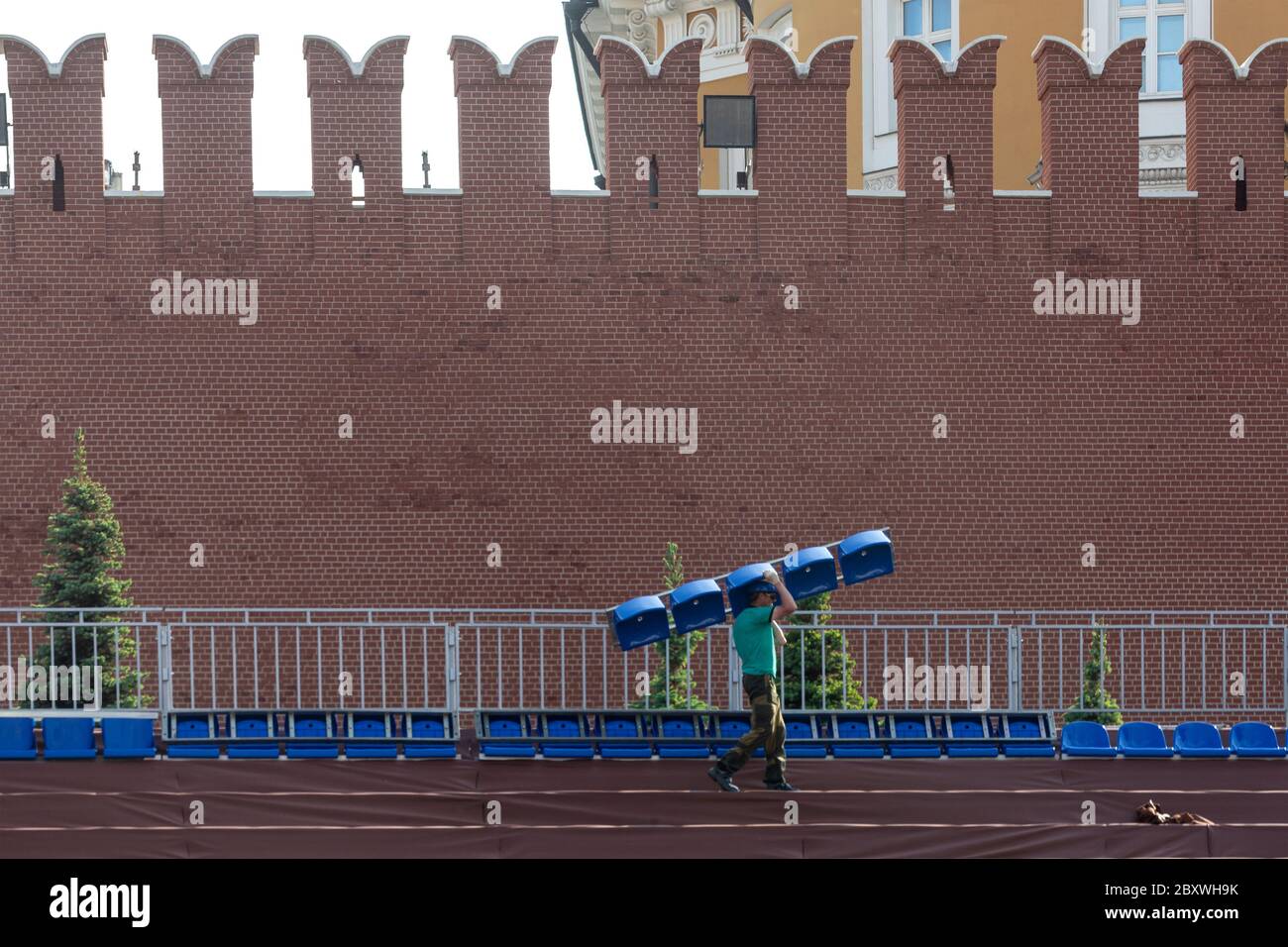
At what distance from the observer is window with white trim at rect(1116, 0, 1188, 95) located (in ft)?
80.0

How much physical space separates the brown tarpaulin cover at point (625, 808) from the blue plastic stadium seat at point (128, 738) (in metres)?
0.11

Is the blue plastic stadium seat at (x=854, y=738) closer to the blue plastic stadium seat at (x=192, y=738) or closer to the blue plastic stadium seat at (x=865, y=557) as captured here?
the blue plastic stadium seat at (x=865, y=557)

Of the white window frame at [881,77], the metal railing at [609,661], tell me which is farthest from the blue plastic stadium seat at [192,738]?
the white window frame at [881,77]

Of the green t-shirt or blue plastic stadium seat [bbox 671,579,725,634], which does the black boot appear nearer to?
the green t-shirt

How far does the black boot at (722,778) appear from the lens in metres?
14.3

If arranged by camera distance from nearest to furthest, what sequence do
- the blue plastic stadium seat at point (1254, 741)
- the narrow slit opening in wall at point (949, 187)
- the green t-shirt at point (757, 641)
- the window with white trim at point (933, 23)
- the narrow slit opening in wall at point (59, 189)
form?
1. the green t-shirt at point (757, 641)
2. the blue plastic stadium seat at point (1254, 741)
3. the narrow slit opening in wall at point (59, 189)
4. the narrow slit opening in wall at point (949, 187)
5. the window with white trim at point (933, 23)

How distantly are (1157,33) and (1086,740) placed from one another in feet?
40.5

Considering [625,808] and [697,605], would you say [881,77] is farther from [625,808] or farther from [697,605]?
[625,808]

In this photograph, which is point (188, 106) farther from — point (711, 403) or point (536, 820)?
point (536, 820)

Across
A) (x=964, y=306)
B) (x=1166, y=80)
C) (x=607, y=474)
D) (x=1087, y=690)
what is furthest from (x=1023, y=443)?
(x=1166, y=80)

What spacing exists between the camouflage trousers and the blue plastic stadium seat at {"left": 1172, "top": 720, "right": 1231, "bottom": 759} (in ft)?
12.1

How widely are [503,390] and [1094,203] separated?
6823mm

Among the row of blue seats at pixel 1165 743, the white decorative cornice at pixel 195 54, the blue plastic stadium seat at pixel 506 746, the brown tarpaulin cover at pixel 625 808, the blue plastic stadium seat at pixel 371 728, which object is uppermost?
the white decorative cornice at pixel 195 54

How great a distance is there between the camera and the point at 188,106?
66.2ft
